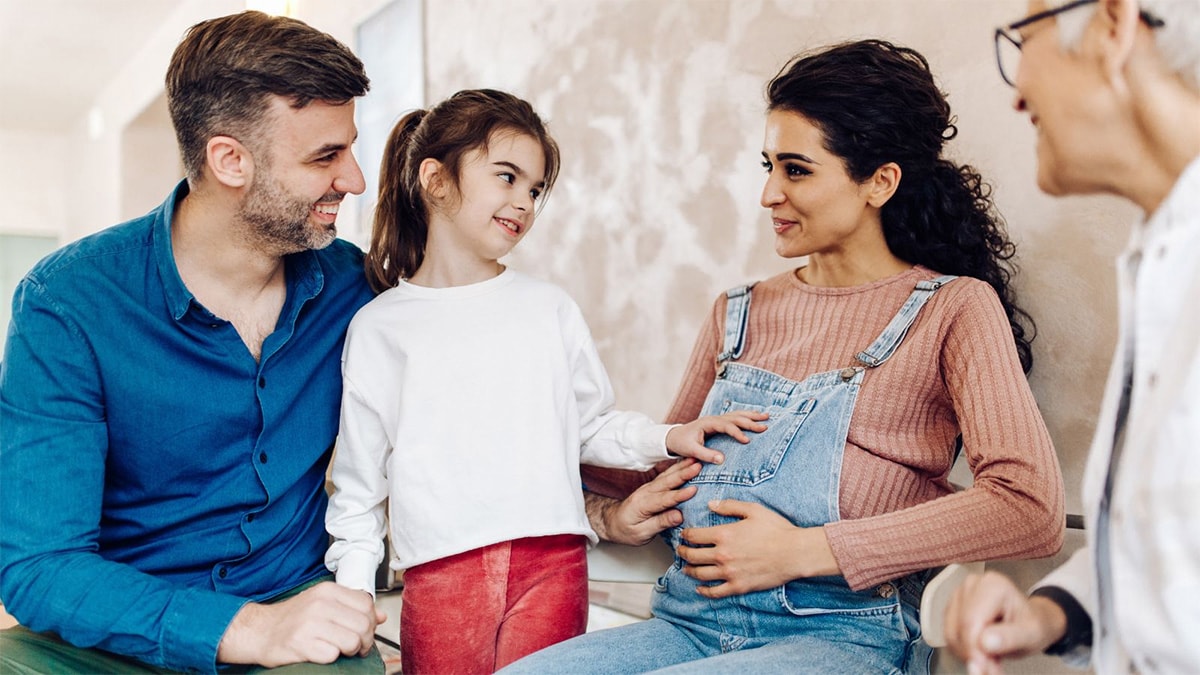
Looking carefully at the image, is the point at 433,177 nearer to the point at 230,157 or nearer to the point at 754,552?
the point at 230,157

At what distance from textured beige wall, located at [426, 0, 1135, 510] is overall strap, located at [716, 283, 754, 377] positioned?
452 mm

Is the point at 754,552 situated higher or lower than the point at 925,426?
lower

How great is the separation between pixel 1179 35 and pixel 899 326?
0.67m

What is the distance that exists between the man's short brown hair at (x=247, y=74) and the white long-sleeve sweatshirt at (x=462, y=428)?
0.35 m

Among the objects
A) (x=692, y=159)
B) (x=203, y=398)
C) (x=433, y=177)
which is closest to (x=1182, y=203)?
(x=433, y=177)

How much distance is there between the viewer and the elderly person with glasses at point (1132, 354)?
0.73 metres

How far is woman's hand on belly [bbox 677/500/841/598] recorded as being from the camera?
4.31 feet

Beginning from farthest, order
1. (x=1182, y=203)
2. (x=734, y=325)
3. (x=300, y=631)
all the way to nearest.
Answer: (x=734, y=325) → (x=300, y=631) → (x=1182, y=203)

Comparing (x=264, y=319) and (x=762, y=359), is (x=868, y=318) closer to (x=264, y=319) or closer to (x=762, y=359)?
(x=762, y=359)

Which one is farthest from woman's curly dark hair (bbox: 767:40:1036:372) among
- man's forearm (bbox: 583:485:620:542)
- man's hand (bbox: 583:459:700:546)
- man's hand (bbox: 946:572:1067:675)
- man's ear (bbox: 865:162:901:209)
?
man's hand (bbox: 946:572:1067:675)

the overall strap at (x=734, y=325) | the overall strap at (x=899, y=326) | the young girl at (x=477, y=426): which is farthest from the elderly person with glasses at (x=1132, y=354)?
the overall strap at (x=734, y=325)

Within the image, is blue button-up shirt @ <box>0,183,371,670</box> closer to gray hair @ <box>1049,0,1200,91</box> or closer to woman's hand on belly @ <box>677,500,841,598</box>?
woman's hand on belly @ <box>677,500,841,598</box>

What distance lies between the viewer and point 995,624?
89 cm

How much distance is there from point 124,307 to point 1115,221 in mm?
1474
